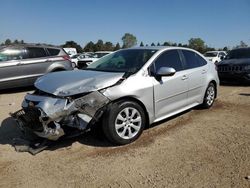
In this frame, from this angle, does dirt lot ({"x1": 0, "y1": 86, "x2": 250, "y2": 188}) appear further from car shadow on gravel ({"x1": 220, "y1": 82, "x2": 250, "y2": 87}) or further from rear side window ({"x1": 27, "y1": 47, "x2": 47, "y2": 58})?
car shadow on gravel ({"x1": 220, "y1": 82, "x2": 250, "y2": 87})

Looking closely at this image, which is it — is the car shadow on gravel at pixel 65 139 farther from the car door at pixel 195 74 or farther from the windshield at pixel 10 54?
the windshield at pixel 10 54

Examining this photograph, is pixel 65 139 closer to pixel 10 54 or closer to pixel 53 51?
pixel 10 54

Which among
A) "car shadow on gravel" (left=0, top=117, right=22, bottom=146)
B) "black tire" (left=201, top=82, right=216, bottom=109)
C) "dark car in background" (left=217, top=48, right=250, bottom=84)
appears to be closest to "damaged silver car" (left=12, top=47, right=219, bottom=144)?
"car shadow on gravel" (left=0, top=117, right=22, bottom=146)

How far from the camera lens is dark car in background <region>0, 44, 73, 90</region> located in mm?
9383

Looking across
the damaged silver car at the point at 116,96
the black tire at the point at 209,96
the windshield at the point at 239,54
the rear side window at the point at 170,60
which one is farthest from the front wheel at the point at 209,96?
the windshield at the point at 239,54

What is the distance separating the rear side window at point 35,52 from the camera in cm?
1000

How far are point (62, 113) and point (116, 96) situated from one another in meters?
0.84

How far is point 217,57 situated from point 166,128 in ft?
65.8

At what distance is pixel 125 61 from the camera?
5.33m

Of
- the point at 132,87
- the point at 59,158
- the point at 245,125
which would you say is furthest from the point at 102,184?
the point at 245,125

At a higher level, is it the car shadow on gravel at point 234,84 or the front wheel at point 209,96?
the front wheel at point 209,96

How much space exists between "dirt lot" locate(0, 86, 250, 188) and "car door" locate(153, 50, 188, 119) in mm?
379

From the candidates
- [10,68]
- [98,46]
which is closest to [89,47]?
[98,46]

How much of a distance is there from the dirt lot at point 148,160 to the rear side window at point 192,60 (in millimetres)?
1257
